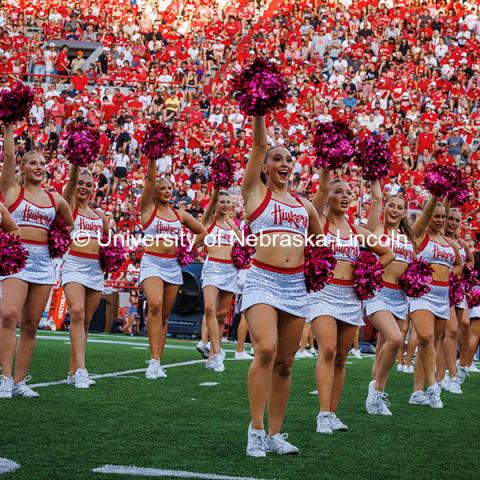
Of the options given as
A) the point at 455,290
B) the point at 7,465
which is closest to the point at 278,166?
the point at 7,465

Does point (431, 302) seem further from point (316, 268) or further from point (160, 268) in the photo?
point (316, 268)

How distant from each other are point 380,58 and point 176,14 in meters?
7.17

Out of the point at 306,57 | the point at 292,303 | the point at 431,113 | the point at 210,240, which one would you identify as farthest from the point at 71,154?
the point at 306,57

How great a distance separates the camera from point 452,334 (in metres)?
9.59

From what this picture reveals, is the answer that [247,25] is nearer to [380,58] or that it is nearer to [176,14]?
[176,14]

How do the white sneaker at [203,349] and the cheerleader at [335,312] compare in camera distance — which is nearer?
the cheerleader at [335,312]

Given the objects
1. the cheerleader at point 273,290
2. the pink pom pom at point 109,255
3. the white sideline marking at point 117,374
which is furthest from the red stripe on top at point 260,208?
the white sideline marking at point 117,374

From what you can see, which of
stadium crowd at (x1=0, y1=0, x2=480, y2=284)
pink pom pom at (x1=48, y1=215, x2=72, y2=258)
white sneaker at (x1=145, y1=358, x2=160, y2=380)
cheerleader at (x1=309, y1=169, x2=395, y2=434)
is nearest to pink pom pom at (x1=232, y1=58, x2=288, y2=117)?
cheerleader at (x1=309, y1=169, x2=395, y2=434)

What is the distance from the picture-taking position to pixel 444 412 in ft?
24.9

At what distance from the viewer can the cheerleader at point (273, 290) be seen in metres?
4.97

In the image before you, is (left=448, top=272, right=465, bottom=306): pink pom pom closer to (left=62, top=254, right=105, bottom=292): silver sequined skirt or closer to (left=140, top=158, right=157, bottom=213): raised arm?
(left=140, top=158, right=157, bottom=213): raised arm

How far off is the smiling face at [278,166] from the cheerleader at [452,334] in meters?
3.62

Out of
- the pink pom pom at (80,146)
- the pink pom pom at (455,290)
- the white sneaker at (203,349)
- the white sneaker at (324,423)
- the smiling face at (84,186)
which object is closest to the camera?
the white sneaker at (324,423)

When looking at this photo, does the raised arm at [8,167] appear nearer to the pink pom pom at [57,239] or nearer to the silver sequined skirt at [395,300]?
the pink pom pom at [57,239]
